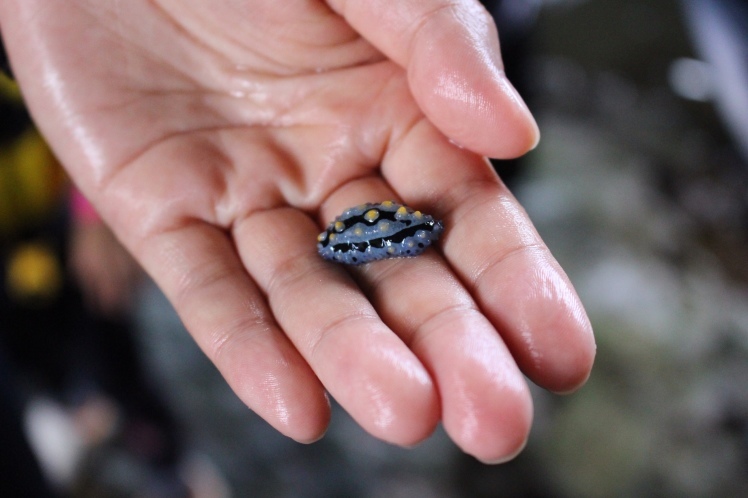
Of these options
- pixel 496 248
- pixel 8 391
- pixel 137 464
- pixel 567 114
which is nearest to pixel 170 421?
pixel 137 464

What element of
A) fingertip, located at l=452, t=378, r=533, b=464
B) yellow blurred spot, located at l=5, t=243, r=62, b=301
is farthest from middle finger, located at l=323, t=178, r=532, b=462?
yellow blurred spot, located at l=5, t=243, r=62, b=301

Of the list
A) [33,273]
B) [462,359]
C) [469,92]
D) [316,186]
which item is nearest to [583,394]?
[316,186]

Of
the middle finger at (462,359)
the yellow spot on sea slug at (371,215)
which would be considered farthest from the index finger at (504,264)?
the yellow spot on sea slug at (371,215)

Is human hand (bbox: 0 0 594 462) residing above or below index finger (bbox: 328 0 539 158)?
below

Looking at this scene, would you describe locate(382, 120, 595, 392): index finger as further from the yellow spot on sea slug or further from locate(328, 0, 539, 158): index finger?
the yellow spot on sea slug

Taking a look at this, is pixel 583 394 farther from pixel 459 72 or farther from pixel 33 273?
pixel 33 273

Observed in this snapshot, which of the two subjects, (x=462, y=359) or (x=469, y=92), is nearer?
(x=462, y=359)

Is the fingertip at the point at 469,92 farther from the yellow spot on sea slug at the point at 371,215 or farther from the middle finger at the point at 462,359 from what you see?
the middle finger at the point at 462,359
